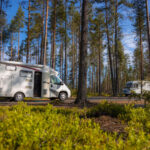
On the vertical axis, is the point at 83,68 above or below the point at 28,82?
above

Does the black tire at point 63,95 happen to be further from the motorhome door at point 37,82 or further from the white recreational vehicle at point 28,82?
the motorhome door at point 37,82

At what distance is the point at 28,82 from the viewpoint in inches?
441

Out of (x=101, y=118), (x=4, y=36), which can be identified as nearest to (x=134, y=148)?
(x=101, y=118)

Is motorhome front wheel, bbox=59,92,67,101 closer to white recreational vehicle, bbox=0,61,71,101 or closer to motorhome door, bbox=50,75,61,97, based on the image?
white recreational vehicle, bbox=0,61,71,101

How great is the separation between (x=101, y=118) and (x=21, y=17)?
100 ft

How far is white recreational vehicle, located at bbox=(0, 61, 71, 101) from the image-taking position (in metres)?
10.5

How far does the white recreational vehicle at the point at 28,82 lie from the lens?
412 inches

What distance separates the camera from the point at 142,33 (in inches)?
848

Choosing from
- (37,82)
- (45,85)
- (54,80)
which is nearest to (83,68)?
(54,80)

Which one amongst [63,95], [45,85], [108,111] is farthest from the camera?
[63,95]

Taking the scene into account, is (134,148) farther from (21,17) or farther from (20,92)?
(21,17)

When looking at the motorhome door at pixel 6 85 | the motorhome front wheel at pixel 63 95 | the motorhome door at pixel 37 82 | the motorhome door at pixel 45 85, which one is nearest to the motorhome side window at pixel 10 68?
the motorhome door at pixel 6 85

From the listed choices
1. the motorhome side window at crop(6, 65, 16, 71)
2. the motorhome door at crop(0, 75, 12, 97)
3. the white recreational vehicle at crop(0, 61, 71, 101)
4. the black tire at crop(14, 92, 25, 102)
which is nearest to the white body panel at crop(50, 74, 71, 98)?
the white recreational vehicle at crop(0, 61, 71, 101)

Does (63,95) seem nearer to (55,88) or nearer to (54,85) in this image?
(55,88)
